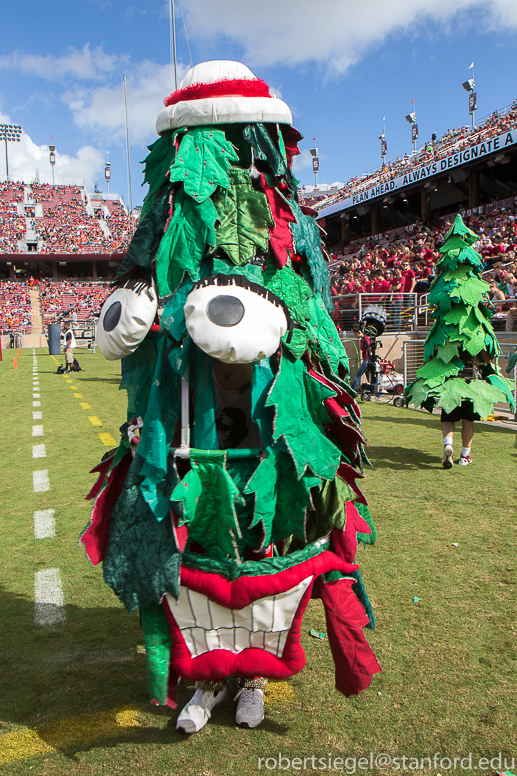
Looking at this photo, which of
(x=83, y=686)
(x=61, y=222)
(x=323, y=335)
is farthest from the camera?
(x=61, y=222)

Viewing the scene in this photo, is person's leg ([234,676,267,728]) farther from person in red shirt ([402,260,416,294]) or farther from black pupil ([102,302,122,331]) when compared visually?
person in red shirt ([402,260,416,294])

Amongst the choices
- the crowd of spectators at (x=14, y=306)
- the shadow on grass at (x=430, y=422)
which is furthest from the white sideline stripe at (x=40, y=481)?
the crowd of spectators at (x=14, y=306)

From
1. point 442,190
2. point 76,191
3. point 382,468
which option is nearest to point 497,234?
point 442,190

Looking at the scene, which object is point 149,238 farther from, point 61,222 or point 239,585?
point 61,222

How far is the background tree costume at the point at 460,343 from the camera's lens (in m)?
6.25

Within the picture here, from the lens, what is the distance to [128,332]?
2045mm

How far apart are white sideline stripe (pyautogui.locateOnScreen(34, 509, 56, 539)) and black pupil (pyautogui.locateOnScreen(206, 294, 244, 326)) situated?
3.26 meters

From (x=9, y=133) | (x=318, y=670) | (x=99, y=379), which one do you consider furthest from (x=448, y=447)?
(x=9, y=133)

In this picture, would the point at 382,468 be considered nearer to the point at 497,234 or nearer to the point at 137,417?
the point at 137,417

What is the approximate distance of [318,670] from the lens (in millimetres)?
2734

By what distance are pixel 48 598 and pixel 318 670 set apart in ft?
5.69

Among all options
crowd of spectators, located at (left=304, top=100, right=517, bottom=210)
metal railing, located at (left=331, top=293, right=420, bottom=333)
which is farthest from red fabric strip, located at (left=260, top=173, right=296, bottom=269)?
crowd of spectators, located at (left=304, top=100, right=517, bottom=210)

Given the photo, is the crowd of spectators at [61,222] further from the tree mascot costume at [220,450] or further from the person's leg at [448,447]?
the tree mascot costume at [220,450]

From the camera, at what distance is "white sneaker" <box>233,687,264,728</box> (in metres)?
2.32
